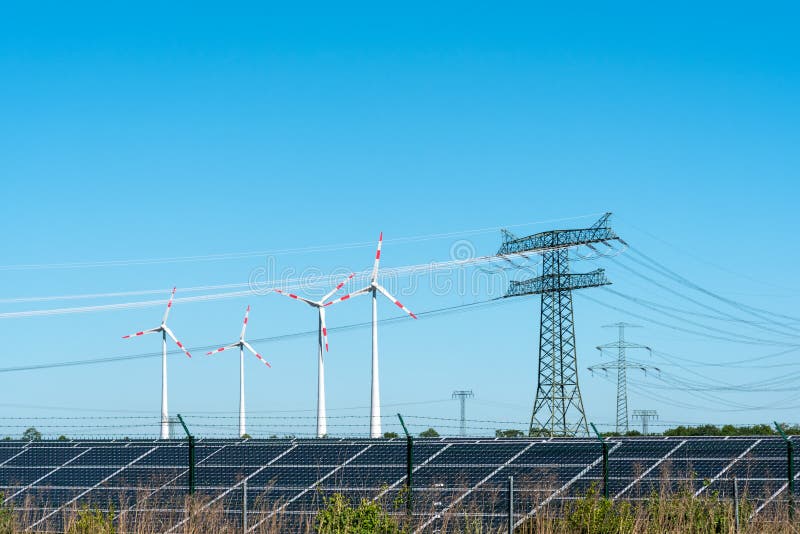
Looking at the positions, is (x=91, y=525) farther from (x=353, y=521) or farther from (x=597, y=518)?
(x=597, y=518)

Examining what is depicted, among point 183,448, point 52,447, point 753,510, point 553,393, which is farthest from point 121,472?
point 553,393

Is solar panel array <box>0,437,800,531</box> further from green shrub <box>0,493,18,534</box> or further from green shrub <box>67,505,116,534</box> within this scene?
green shrub <box>0,493,18,534</box>

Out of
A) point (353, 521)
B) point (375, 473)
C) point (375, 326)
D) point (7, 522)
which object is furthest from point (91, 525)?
point (375, 326)

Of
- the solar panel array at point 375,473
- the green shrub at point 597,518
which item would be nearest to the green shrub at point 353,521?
the solar panel array at point 375,473

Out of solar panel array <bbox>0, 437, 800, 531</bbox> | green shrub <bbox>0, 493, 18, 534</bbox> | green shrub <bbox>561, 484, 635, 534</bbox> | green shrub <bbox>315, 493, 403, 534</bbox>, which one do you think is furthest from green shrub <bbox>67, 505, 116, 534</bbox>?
green shrub <bbox>561, 484, 635, 534</bbox>

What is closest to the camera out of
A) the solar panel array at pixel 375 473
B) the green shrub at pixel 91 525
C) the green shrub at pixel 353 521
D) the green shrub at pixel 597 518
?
the green shrub at pixel 353 521

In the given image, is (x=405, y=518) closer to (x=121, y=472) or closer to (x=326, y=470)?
(x=326, y=470)

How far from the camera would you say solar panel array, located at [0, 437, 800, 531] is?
31891 mm

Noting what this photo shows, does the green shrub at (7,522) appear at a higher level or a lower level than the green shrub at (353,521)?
lower

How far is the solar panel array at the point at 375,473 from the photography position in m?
31.9

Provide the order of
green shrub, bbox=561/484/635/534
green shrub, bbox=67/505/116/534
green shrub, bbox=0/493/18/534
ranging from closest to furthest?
1. green shrub, bbox=67/505/116/534
2. green shrub, bbox=561/484/635/534
3. green shrub, bbox=0/493/18/534

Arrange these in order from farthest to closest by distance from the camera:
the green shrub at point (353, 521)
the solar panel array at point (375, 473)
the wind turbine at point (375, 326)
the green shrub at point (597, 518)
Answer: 1. the wind turbine at point (375, 326)
2. the solar panel array at point (375, 473)
3. the green shrub at point (597, 518)
4. the green shrub at point (353, 521)

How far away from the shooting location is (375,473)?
1367 inches

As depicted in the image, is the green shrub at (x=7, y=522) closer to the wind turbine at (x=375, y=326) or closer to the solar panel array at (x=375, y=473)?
the solar panel array at (x=375, y=473)
